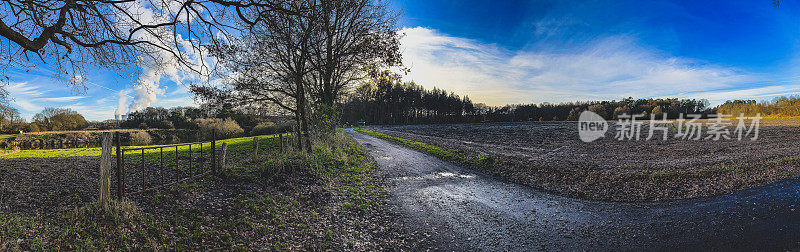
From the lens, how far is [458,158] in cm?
1380

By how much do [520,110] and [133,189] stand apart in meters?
66.6

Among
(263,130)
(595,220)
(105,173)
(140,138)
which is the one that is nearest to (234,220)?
(105,173)

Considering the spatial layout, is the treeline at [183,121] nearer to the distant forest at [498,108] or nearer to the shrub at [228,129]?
the shrub at [228,129]

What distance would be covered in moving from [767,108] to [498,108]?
40.6m

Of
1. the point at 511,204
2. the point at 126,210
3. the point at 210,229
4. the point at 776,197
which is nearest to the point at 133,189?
the point at 126,210

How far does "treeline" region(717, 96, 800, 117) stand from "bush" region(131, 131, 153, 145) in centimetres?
7061

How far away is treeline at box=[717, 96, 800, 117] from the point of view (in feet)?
113

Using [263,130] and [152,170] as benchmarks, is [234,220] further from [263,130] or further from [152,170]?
[263,130]

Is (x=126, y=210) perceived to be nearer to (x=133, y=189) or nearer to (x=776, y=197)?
(x=133, y=189)

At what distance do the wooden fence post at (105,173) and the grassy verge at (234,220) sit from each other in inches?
5.7

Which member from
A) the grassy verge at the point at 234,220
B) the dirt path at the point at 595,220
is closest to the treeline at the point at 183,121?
the grassy verge at the point at 234,220

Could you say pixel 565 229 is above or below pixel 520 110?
below

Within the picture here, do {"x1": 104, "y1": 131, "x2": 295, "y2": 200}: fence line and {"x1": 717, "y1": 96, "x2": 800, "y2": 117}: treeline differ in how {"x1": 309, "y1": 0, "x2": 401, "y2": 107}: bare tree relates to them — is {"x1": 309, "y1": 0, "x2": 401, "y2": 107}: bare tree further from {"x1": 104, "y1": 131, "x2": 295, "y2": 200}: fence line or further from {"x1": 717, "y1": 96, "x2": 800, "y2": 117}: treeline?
{"x1": 717, "y1": 96, "x2": 800, "y2": 117}: treeline

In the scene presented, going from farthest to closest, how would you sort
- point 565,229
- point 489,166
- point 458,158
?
point 458,158 < point 489,166 < point 565,229
